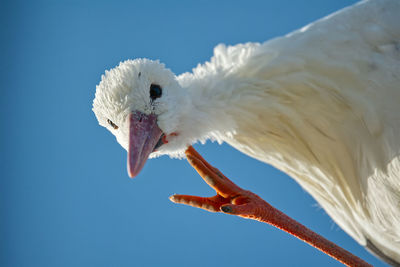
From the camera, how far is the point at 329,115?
131 cm

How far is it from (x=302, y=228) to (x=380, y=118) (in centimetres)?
44

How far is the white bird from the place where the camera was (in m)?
1.21

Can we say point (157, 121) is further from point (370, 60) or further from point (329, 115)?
point (370, 60)

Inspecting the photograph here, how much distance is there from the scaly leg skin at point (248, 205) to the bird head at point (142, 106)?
16 centimetres

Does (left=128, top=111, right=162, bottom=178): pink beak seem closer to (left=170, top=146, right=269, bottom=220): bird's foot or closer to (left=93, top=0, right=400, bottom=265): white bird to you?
(left=93, top=0, right=400, bottom=265): white bird

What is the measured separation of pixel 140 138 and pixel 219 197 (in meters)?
0.41

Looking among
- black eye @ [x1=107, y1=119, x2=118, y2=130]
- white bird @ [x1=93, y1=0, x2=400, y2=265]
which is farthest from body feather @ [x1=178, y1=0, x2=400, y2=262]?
black eye @ [x1=107, y1=119, x2=118, y2=130]

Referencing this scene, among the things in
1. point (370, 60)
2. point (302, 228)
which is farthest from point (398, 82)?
point (302, 228)

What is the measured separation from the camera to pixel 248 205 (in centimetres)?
131

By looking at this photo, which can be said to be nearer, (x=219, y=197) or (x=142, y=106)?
(x=142, y=106)

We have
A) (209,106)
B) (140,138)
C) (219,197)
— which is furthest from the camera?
(219,197)

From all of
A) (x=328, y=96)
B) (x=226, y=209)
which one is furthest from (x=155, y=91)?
(x=328, y=96)

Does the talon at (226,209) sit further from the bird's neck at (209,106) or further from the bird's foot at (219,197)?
the bird's neck at (209,106)

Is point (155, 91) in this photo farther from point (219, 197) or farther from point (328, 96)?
point (328, 96)
